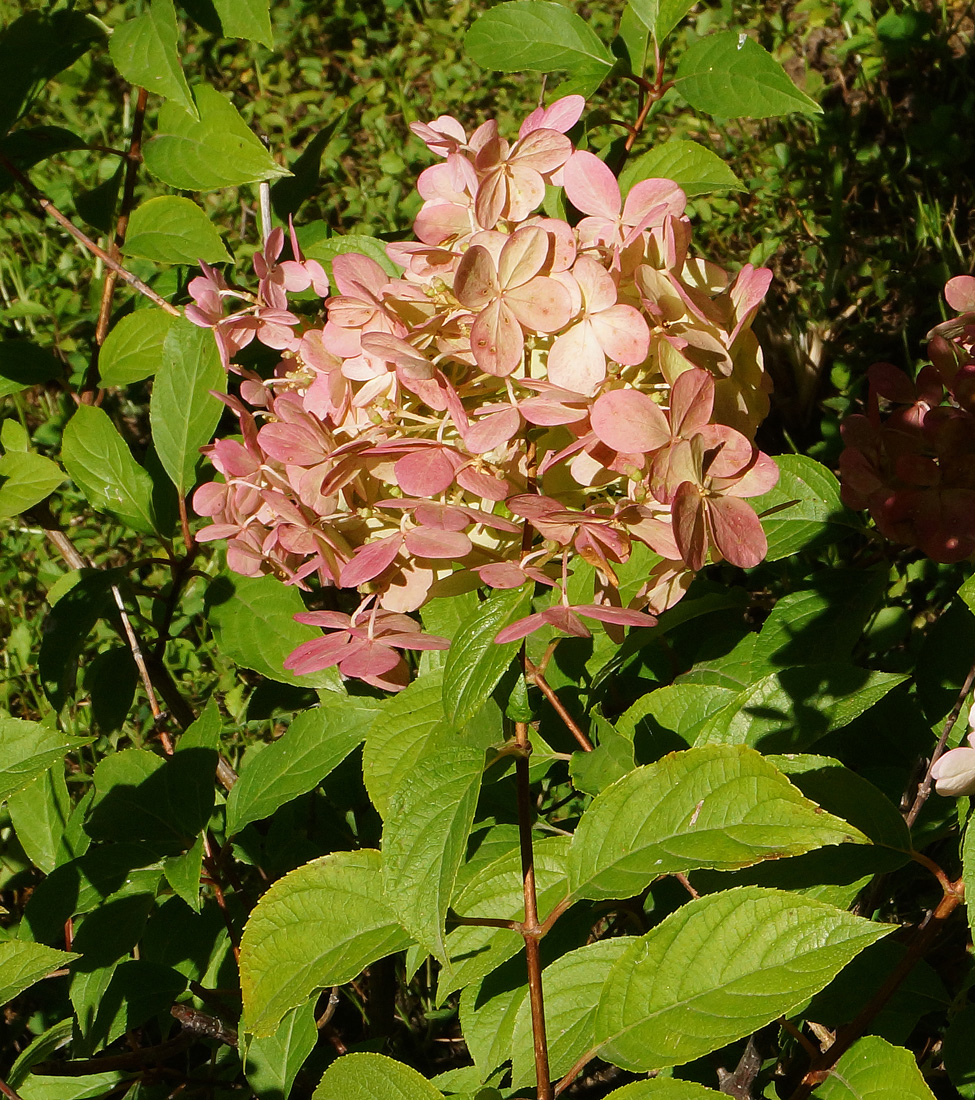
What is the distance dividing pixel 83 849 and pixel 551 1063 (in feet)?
2.55

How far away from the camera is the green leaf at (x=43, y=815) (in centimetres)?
155

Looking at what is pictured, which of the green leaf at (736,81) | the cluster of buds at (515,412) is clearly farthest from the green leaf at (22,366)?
the green leaf at (736,81)

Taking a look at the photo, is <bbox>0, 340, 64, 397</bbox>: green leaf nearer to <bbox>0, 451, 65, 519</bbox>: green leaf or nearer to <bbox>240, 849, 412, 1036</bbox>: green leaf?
<bbox>0, 451, 65, 519</bbox>: green leaf

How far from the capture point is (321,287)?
1.28 meters

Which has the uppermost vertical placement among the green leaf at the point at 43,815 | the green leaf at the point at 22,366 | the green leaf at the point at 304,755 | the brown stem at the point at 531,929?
the green leaf at the point at 22,366

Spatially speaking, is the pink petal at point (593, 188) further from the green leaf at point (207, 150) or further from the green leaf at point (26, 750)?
the green leaf at point (26, 750)

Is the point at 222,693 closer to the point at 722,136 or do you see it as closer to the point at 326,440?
the point at 326,440

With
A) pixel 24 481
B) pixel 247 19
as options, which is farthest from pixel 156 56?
pixel 24 481

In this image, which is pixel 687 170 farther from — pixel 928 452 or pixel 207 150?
pixel 207 150

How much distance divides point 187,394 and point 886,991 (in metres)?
1.10

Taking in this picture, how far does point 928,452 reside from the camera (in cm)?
125

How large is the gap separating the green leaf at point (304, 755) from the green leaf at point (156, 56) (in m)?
0.78

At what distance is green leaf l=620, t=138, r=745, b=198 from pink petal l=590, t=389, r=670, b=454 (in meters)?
0.57

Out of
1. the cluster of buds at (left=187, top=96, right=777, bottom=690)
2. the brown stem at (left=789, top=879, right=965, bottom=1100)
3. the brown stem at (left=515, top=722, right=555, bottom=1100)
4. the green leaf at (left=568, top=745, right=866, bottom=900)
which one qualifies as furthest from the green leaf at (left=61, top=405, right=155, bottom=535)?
the brown stem at (left=789, top=879, right=965, bottom=1100)
